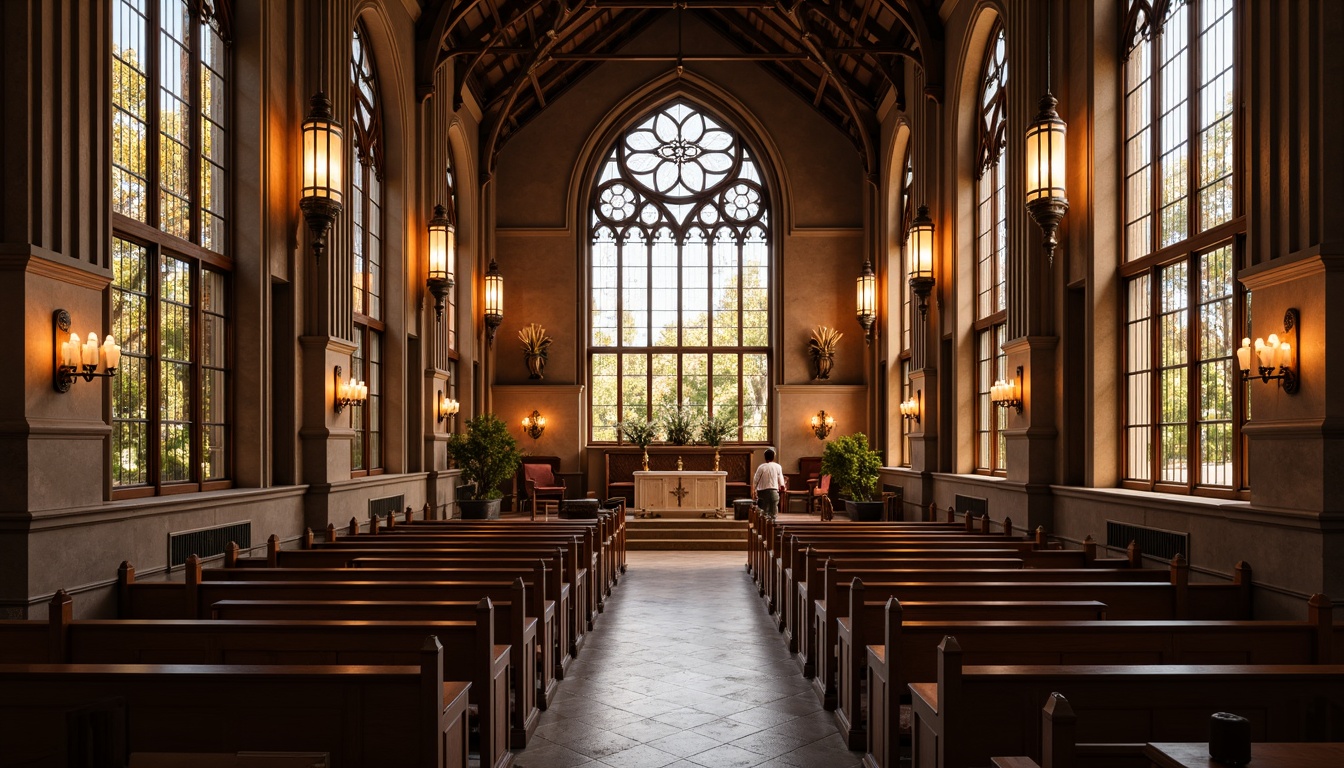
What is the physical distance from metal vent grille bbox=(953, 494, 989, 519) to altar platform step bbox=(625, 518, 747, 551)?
12.4 feet

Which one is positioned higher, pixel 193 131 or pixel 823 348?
pixel 193 131

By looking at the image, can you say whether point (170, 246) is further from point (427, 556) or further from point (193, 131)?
point (427, 556)

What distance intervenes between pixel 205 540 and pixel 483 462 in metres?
7.20

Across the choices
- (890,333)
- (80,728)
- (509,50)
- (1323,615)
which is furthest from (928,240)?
(80,728)

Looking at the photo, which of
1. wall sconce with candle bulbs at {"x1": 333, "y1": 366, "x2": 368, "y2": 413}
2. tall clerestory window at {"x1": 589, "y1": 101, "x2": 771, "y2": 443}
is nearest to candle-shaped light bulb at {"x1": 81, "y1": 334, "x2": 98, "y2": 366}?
wall sconce with candle bulbs at {"x1": 333, "y1": 366, "x2": 368, "y2": 413}

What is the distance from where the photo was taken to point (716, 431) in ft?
60.5

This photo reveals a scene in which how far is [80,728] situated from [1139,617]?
5.25 metres

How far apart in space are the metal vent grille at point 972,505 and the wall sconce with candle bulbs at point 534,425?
888 cm

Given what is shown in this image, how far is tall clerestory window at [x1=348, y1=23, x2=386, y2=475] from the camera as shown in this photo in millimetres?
11953

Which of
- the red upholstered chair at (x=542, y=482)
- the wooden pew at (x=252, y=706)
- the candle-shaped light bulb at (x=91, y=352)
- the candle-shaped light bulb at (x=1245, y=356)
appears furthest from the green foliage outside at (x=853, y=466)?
the wooden pew at (x=252, y=706)

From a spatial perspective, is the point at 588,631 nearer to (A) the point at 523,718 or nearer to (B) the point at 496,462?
(A) the point at 523,718

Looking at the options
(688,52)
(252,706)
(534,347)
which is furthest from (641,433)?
(252,706)

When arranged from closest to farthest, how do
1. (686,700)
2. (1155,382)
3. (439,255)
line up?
(686,700), (1155,382), (439,255)

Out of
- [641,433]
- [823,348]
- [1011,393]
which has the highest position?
[823,348]
